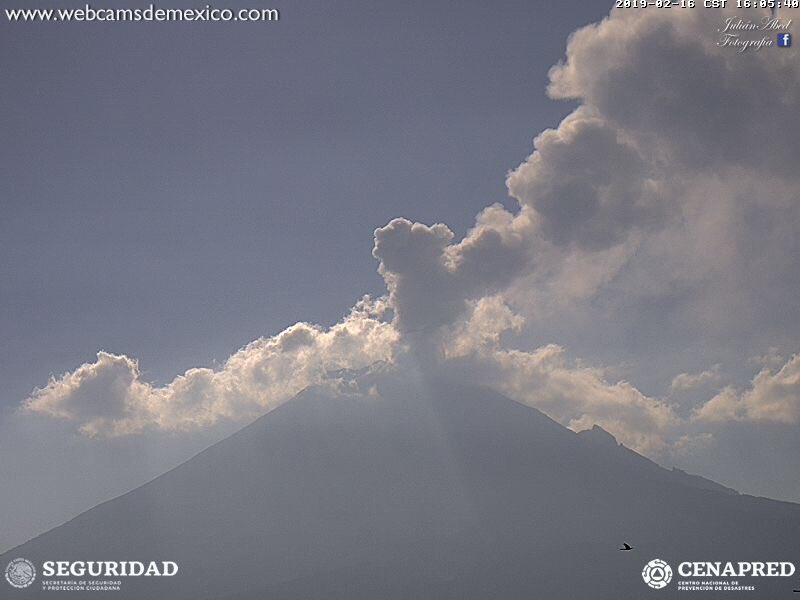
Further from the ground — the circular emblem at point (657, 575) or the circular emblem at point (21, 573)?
the circular emblem at point (21, 573)

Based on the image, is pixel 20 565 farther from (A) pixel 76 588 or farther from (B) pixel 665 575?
(B) pixel 665 575

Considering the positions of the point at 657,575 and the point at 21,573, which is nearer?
the point at 21,573

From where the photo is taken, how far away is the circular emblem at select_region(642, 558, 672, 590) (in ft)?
464

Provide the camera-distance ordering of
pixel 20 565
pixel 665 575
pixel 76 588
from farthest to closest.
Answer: pixel 665 575 < pixel 20 565 < pixel 76 588

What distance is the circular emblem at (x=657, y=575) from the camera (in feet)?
464

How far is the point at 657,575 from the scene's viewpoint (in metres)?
150

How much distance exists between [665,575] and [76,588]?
357 feet

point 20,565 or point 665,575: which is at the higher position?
point 20,565

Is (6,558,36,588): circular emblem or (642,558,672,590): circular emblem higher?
(6,558,36,588): circular emblem

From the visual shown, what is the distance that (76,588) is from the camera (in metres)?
128

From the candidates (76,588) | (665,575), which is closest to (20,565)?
(76,588)

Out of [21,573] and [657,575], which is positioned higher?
[21,573]

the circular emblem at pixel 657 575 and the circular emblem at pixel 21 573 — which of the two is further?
the circular emblem at pixel 657 575

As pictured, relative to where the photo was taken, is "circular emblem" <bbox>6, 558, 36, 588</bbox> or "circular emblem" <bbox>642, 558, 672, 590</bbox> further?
"circular emblem" <bbox>642, 558, 672, 590</bbox>
